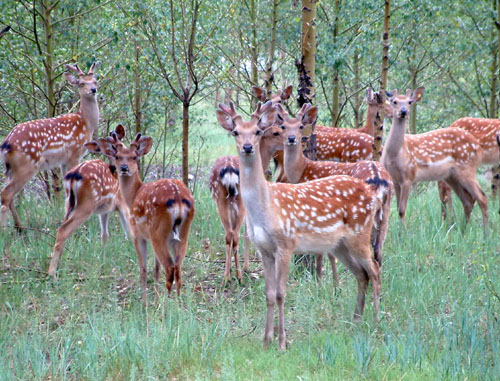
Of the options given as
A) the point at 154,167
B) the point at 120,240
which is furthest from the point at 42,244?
the point at 154,167

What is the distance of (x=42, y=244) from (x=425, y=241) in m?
4.33

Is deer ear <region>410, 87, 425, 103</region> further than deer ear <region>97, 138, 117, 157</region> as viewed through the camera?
Yes

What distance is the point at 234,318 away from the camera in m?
5.77

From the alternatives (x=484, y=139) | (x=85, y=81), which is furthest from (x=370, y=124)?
(x=85, y=81)

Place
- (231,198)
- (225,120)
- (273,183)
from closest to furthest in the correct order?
(273,183), (225,120), (231,198)

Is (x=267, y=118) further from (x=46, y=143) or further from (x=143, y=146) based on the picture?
(x=46, y=143)

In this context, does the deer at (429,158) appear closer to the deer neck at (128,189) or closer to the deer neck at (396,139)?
the deer neck at (396,139)

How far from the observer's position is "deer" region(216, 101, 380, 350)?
16.6 ft

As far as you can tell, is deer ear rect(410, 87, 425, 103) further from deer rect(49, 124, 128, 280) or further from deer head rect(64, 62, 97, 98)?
deer head rect(64, 62, 97, 98)

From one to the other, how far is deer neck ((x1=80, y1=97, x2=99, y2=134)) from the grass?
65.4 inches

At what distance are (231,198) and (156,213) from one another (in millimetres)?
1320

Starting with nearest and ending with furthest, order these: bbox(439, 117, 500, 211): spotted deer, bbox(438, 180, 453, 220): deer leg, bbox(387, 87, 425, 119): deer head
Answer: bbox(387, 87, 425, 119): deer head, bbox(438, 180, 453, 220): deer leg, bbox(439, 117, 500, 211): spotted deer

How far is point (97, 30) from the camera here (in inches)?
340

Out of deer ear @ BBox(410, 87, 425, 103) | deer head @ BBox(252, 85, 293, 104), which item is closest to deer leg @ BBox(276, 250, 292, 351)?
deer head @ BBox(252, 85, 293, 104)
